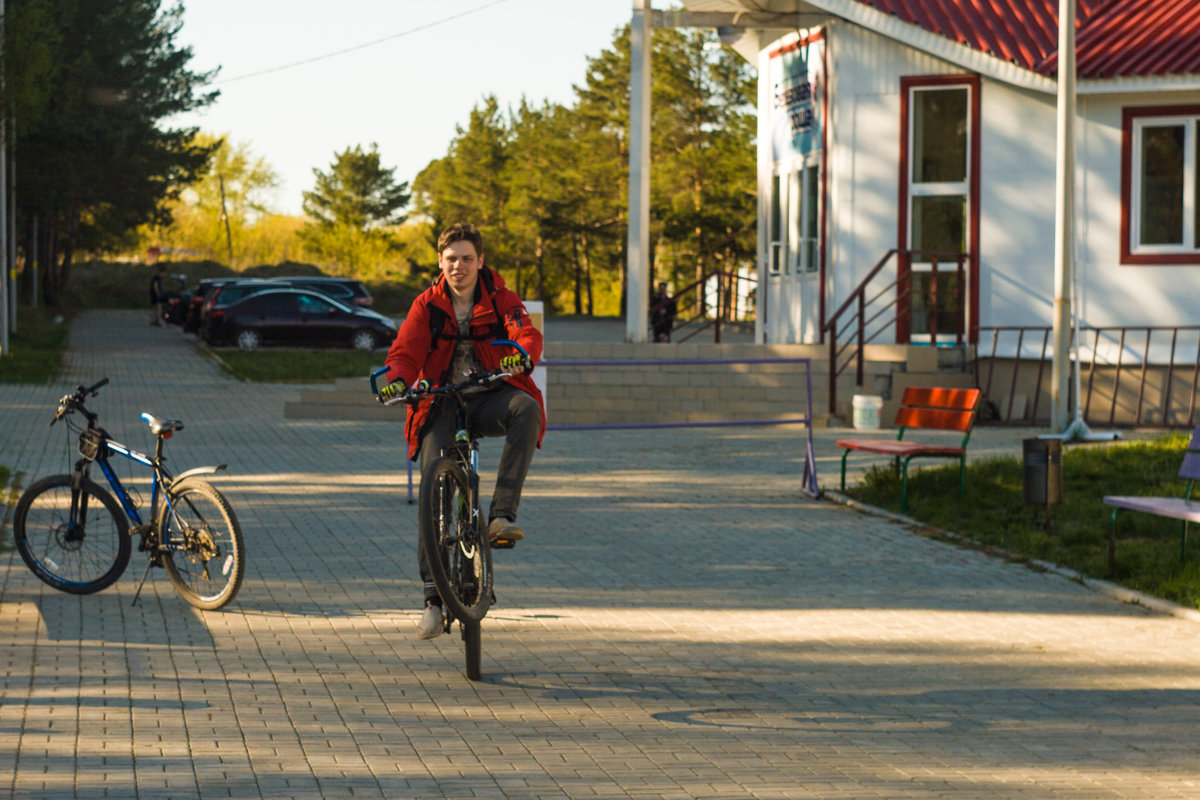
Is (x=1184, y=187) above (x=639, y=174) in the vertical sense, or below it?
below

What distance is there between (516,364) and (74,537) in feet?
9.94

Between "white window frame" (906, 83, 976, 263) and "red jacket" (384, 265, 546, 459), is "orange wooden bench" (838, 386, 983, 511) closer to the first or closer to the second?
"red jacket" (384, 265, 546, 459)

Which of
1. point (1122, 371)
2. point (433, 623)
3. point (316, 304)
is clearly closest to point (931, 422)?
point (433, 623)

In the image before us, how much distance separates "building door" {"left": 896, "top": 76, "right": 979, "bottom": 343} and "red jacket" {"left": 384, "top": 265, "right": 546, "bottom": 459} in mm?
15073

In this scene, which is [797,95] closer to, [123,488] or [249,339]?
[123,488]

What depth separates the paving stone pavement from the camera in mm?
4980

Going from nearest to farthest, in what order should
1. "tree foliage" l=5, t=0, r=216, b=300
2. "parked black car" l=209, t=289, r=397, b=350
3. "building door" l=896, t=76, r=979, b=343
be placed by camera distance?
"building door" l=896, t=76, r=979, b=343
"parked black car" l=209, t=289, r=397, b=350
"tree foliage" l=5, t=0, r=216, b=300

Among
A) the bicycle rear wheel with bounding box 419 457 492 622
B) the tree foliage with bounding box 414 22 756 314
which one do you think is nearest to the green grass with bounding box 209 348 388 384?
the bicycle rear wheel with bounding box 419 457 492 622

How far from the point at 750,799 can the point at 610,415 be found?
15.9 m

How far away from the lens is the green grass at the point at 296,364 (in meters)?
29.2

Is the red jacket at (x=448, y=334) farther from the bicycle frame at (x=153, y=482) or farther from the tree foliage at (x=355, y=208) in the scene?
the tree foliage at (x=355, y=208)

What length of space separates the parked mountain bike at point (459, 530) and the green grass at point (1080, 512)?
3954 mm

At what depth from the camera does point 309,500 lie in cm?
1242

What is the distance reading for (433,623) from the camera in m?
6.62
